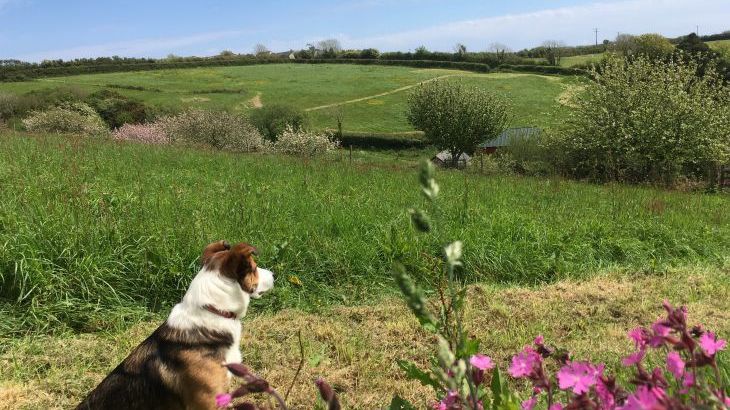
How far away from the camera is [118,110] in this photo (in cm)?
5341

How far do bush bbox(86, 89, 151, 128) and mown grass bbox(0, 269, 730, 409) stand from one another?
170 ft

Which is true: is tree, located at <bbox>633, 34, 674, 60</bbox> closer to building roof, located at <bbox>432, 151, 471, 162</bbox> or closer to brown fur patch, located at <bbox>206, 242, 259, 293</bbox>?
building roof, located at <bbox>432, 151, 471, 162</bbox>

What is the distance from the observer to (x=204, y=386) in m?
3.31

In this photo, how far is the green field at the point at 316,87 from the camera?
65.9 m

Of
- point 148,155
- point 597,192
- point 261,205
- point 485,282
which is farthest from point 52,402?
point 597,192

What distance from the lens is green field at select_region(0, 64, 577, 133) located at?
65938mm

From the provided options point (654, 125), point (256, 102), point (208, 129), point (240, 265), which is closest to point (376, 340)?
point (240, 265)

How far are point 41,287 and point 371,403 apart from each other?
11.3 feet

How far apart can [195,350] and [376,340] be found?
186 centimetres

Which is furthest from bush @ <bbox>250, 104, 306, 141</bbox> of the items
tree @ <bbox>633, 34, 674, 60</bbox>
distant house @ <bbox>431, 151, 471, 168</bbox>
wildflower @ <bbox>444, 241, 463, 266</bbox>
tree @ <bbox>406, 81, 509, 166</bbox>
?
wildflower @ <bbox>444, 241, 463, 266</bbox>

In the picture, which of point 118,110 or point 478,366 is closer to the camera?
point 478,366

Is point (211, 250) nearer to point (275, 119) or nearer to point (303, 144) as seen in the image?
point (303, 144)

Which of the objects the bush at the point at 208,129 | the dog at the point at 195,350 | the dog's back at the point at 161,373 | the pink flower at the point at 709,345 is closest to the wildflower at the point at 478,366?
the pink flower at the point at 709,345

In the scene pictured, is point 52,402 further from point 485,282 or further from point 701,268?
point 701,268
